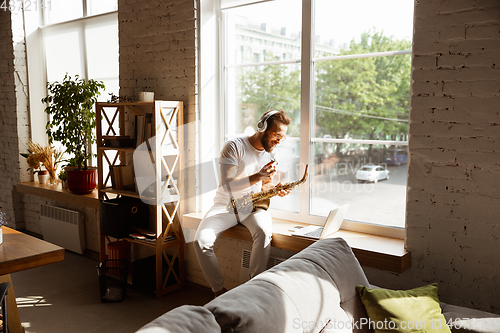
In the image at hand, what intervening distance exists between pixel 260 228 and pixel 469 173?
1.45m

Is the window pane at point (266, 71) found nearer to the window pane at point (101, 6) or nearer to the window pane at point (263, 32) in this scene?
the window pane at point (263, 32)

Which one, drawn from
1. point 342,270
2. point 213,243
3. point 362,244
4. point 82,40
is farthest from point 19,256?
point 82,40

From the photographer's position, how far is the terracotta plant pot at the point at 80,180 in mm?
4531

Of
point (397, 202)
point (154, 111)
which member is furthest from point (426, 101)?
point (154, 111)

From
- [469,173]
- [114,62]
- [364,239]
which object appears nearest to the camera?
[469,173]

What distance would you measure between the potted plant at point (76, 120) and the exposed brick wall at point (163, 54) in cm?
48

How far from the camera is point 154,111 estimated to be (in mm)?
3359

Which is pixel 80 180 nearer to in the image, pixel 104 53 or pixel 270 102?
pixel 104 53

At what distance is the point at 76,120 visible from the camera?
14.3 ft

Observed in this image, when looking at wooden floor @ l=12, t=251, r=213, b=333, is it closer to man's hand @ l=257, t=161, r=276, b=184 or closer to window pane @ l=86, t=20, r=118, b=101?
man's hand @ l=257, t=161, r=276, b=184

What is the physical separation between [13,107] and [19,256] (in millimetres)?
3496

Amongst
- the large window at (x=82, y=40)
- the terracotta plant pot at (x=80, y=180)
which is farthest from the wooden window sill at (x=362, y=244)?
the large window at (x=82, y=40)

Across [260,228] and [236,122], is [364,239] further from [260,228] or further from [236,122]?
[236,122]

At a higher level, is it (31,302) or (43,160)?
(43,160)
